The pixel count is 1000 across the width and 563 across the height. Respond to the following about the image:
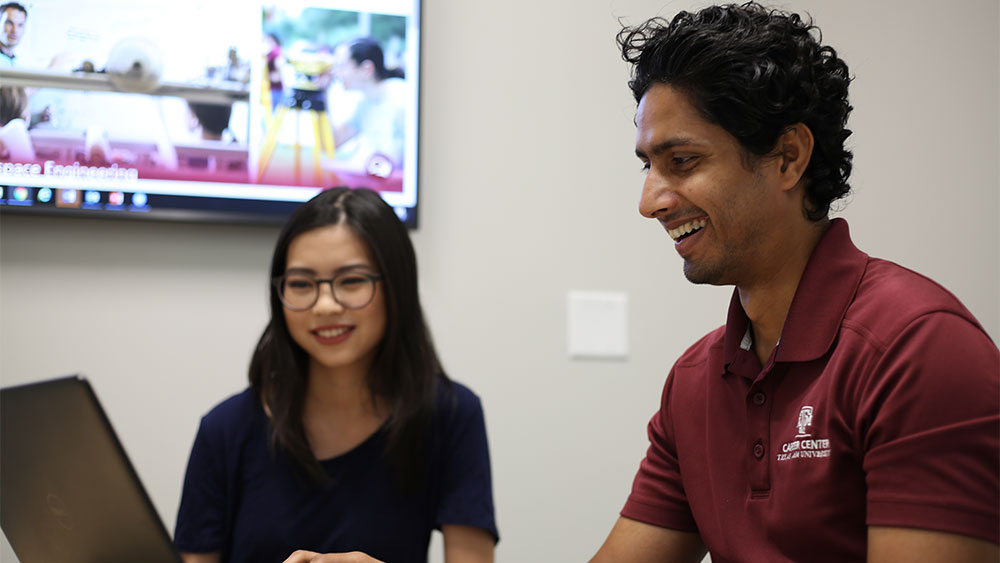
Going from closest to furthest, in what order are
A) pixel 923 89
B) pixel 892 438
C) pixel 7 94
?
pixel 892 438
pixel 7 94
pixel 923 89

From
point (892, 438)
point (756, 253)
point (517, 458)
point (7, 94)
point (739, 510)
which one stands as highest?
point (7, 94)

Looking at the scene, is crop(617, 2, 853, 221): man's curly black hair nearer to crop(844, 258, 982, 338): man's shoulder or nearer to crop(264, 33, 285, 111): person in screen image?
crop(844, 258, 982, 338): man's shoulder

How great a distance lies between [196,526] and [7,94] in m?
1.17

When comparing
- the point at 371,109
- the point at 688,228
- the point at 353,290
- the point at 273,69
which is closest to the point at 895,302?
the point at 688,228

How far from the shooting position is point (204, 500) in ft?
5.52

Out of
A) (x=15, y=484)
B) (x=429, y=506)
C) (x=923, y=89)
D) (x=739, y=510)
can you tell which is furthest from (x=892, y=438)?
(x=923, y=89)

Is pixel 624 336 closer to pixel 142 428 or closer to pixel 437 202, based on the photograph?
pixel 437 202

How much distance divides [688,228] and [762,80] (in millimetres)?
235

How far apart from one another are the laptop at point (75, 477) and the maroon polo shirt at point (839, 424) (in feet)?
2.42

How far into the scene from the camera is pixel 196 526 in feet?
5.46

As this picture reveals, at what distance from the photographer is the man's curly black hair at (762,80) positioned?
4.29 feet

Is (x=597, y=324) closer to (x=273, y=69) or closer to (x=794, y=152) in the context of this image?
(x=273, y=69)

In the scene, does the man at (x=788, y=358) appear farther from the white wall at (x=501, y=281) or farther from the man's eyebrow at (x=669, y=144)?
the white wall at (x=501, y=281)

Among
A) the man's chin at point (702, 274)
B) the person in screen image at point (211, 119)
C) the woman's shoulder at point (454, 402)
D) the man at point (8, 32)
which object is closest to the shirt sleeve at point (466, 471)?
the woman's shoulder at point (454, 402)
